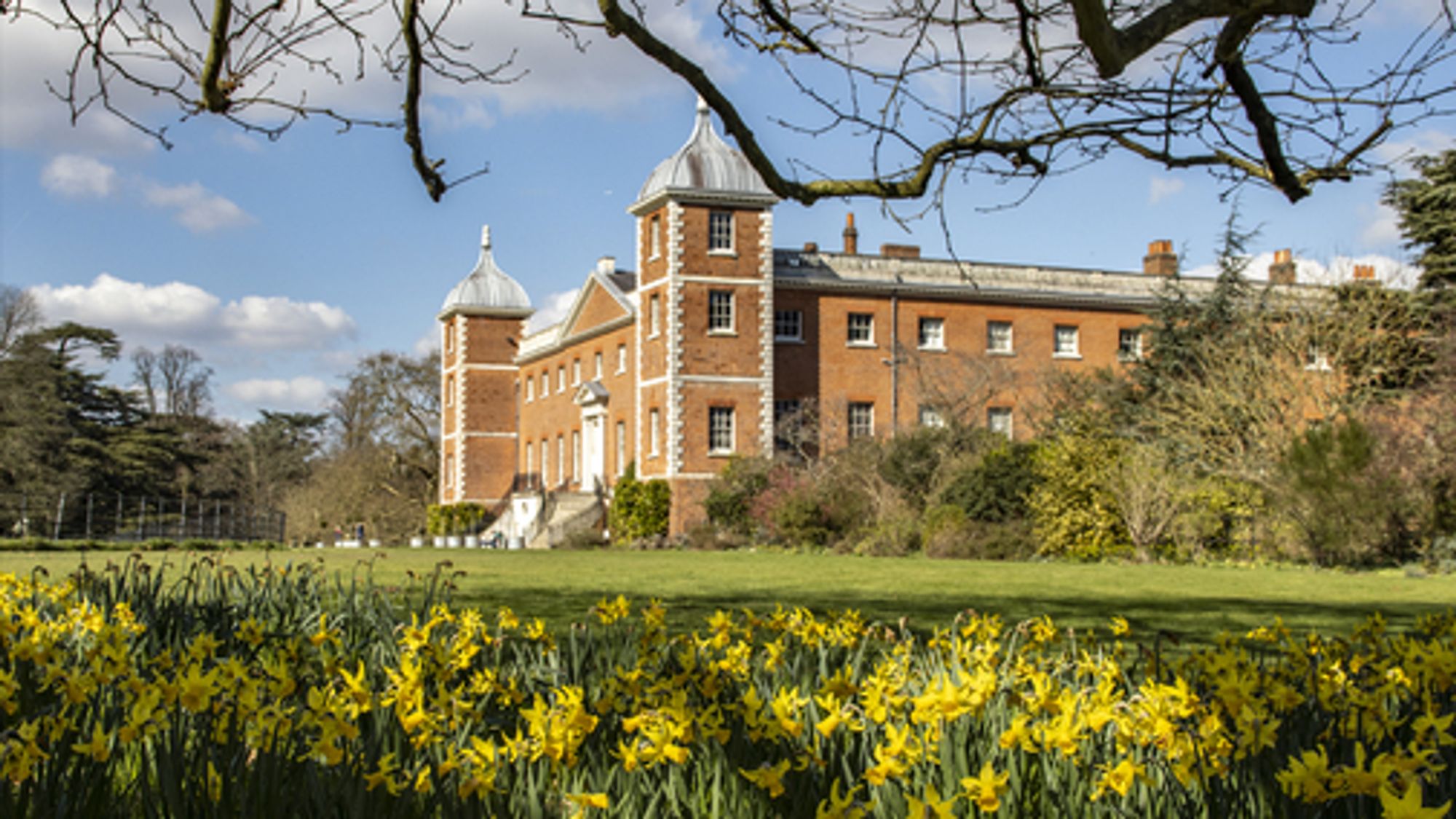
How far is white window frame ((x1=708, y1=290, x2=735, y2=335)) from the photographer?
1371 inches

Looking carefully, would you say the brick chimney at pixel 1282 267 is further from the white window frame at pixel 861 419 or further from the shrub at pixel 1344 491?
the shrub at pixel 1344 491

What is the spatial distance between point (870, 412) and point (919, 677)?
34078 mm

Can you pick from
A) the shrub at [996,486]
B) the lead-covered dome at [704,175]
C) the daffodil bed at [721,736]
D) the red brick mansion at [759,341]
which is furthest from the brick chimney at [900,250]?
the daffodil bed at [721,736]

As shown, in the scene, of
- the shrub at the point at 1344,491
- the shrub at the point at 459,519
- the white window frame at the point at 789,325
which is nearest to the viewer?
the shrub at the point at 1344,491

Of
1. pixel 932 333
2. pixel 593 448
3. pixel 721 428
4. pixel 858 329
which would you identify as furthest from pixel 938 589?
pixel 593 448

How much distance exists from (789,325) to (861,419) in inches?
131

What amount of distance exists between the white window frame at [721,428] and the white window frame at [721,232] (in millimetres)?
4055

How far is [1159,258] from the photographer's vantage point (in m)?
43.5

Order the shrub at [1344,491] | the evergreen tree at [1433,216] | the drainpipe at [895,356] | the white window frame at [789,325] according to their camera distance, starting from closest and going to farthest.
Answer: the shrub at [1344,491] < the evergreen tree at [1433,216] < the white window frame at [789,325] < the drainpipe at [895,356]

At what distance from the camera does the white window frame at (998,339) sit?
39281mm

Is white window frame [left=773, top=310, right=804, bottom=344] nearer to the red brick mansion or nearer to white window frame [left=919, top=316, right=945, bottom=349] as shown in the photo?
the red brick mansion

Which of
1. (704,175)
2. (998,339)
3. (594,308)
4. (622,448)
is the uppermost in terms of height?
(704,175)

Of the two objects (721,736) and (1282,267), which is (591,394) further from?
(721,736)

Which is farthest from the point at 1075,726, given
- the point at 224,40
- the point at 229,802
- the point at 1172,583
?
the point at 1172,583
